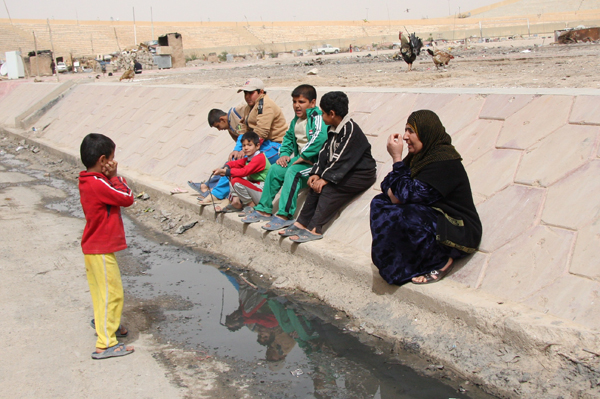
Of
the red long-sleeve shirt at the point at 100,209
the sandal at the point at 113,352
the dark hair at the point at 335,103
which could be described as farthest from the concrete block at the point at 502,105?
the sandal at the point at 113,352

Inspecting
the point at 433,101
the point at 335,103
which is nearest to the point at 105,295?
the point at 335,103

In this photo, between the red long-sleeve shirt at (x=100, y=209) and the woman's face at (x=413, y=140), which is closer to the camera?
the red long-sleeve shirt at (x=100, y=209)

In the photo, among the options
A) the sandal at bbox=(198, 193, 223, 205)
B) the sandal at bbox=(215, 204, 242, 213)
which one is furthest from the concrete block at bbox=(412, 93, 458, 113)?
the sandal at bbox=(198, 193, 223, 205)

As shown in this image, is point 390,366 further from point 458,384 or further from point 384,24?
point 384,24

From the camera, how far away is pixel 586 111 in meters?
4.63

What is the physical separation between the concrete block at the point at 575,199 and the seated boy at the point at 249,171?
328 centimetres

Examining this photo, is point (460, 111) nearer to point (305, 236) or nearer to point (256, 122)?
point (305, 236)

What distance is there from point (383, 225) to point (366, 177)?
1.40 meters

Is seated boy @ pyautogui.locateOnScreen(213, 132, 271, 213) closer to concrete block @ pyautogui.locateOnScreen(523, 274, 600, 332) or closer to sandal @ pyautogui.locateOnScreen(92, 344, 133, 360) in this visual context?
sandal @ pyautogui.locateOnScreen(92, 344, 133, 360)

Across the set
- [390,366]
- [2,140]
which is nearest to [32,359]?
[390,366]

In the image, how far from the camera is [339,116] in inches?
215

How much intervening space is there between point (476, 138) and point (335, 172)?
52.4 inches

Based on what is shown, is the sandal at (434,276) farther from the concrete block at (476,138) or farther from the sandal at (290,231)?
the sandal at (290,231)

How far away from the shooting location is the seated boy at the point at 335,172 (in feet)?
17.7
